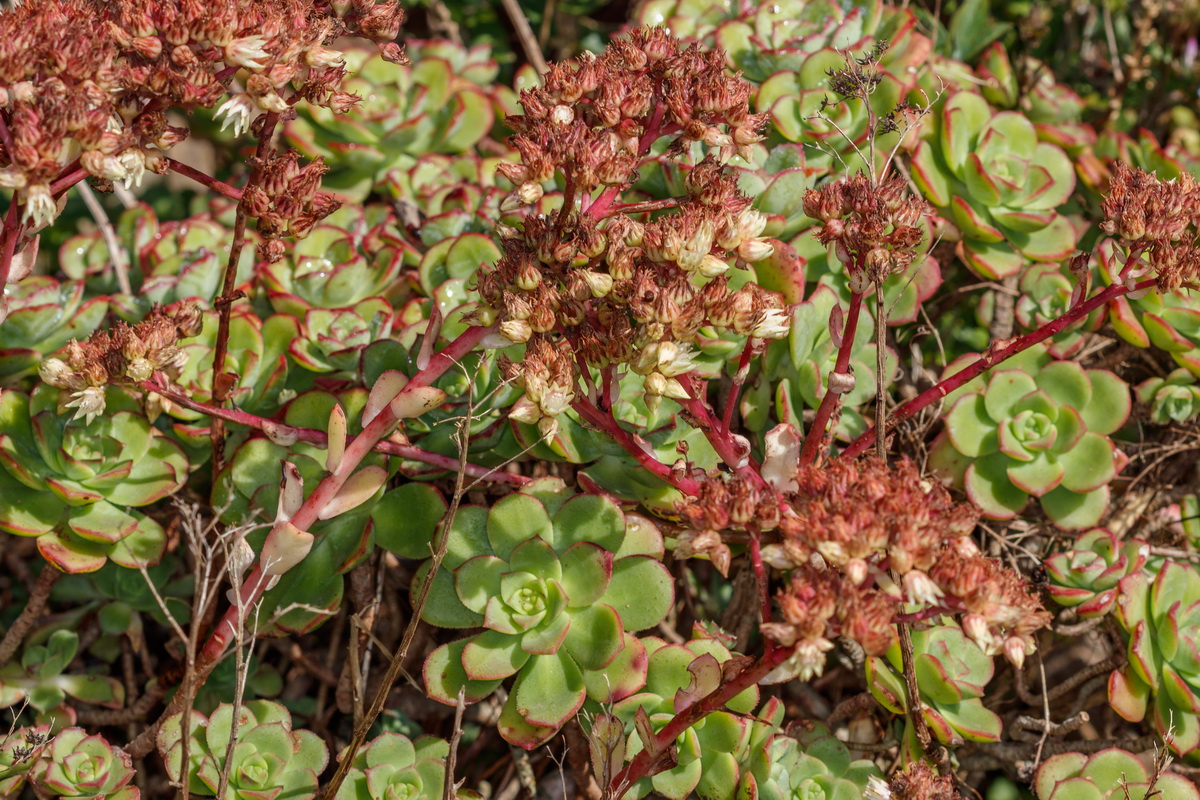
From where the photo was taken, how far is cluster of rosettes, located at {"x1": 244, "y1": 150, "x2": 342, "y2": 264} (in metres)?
1.56

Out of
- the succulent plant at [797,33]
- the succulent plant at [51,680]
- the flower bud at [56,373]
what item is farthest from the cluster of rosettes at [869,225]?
the succulent plant at [51,680]

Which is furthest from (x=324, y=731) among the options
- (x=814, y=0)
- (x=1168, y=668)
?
(x=814, y=0)

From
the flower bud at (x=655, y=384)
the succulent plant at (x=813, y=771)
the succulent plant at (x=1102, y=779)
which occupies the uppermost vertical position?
the flower bud at (x=655, y=384)

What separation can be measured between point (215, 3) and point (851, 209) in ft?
3.07

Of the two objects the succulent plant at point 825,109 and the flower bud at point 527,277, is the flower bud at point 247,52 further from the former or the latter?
the succulent plant at point 825,109

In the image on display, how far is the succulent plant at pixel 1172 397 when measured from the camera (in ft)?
7.07

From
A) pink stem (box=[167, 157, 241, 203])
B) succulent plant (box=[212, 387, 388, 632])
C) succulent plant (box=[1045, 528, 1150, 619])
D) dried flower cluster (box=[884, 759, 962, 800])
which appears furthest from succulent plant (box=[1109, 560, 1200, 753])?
pink stem (box=[167, 157, 241, 203])

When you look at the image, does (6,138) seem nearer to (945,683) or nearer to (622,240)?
(622,240)

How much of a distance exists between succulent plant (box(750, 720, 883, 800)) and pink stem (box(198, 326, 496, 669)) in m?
0.83

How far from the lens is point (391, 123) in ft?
8.49

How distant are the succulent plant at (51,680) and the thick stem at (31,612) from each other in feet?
0.07

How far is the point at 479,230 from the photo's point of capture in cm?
235

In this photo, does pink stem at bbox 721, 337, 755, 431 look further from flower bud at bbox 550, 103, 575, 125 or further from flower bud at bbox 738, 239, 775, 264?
flower bud at bbox 550, 103, 575, 125

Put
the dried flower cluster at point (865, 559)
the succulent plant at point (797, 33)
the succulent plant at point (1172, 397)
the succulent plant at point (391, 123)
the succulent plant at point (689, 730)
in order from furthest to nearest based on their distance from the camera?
the succulent plant at point (391, 123)
the succulent plant at point (797, 33)
the succulent plant at point (1172, 397)
the succulent plant at point (689, 730)
the dried flower cluster at point (865, 559)
